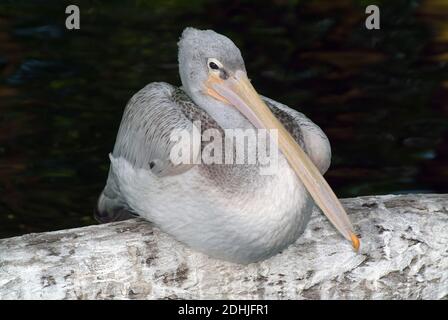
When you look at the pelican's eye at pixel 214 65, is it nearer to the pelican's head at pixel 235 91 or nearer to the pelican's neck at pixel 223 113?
the pelican's head at pixel 235 91

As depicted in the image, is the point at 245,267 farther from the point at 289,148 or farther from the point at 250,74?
the point at 250,74

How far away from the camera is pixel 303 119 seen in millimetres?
4684

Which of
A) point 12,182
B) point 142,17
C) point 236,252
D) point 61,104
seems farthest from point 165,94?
point 142,17

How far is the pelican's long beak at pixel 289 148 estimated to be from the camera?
13.6ft

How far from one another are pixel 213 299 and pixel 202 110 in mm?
872

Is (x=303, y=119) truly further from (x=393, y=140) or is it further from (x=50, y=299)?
(x=393, y=140)

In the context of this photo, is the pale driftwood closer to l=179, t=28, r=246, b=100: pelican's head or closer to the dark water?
l=179, t=28, r=246, b=100: pelican's head

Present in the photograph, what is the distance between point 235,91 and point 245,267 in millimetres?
771

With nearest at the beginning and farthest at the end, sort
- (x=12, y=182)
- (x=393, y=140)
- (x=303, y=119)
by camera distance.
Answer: (x=303, y=119) < (x=12, y=182) < (x=393, y=140)

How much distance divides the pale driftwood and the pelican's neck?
0.57 meters

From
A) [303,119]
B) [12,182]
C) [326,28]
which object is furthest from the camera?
[326,28]

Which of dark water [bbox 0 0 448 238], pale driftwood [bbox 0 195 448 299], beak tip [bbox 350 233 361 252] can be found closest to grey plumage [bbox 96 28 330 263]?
pale driftwood [bbox 0 195 448 299]

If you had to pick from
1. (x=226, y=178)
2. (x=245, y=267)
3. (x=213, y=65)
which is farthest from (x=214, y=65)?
(x=245, y=267)

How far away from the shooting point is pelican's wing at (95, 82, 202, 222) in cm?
440
